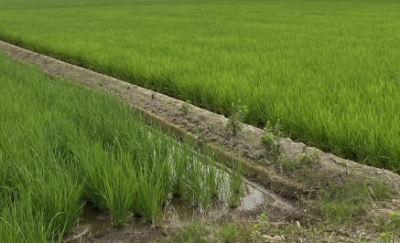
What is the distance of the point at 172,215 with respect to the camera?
205 cm

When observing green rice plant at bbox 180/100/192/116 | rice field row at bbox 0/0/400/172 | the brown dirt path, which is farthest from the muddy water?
green rice plant at bbox 180/100/192/116

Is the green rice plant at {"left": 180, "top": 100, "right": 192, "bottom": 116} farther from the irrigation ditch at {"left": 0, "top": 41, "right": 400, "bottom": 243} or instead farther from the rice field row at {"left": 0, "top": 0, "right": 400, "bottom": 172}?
the rice field row at {"left": 0, "top": 0, "right": 400, "bottom": 172}

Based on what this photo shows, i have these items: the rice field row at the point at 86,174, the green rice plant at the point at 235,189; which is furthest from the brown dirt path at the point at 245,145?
the rice field row at the point at 86,174

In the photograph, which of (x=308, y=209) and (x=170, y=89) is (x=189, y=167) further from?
(x=170, y=89)

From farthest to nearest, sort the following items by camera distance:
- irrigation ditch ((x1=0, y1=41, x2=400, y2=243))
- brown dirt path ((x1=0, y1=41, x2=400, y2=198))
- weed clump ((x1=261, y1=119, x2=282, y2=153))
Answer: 1. weed clump ((x1=261, y1=119, x2=282, y2=153))
2. brown dirt path ((x1=0, y1=41, x2=400, y2=198))
3. irrigation ditch ((x1=0, y1=41, x2=400, y2=243))

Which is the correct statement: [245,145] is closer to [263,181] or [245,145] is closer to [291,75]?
[263,181]

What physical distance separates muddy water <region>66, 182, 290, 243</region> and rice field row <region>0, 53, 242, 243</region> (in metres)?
0.04

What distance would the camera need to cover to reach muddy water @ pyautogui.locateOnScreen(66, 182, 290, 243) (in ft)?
6.38

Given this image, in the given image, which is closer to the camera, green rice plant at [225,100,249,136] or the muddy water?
the muddy water

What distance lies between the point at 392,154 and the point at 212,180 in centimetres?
98

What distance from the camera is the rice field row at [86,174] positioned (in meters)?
1.83

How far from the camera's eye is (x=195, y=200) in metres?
2.14

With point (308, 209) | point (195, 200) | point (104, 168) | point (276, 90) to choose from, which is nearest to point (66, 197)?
point (104, 168)

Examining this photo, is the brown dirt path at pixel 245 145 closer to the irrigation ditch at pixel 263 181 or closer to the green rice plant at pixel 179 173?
the irrigation ditch at pixel 263 181
